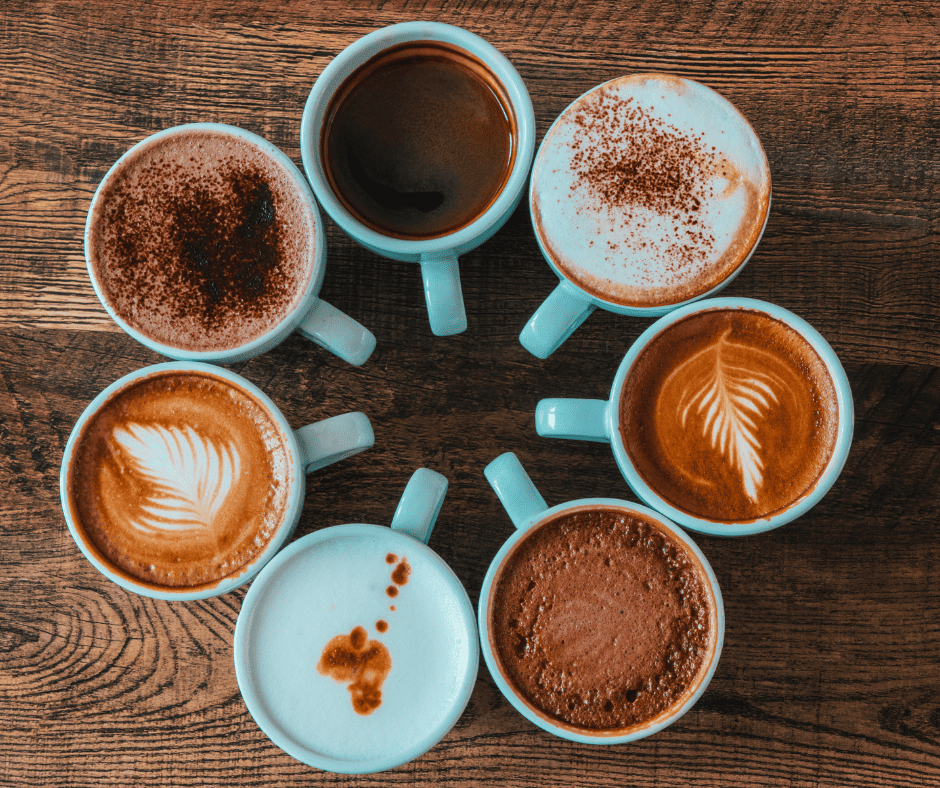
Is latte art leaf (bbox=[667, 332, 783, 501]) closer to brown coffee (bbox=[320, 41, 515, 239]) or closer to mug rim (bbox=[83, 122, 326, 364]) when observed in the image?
brown coffee (bbox=[320, 41, 515, 239])

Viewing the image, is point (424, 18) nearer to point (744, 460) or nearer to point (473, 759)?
point (744, 460)

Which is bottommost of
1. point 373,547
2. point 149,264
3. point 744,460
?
point 373,547

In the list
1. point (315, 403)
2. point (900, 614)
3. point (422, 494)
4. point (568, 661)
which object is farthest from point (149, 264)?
point (900, 614)

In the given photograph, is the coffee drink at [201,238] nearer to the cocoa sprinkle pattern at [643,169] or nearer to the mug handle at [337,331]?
the mug handle at [337,331]

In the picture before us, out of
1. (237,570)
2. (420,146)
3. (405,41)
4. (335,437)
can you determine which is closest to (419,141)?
(420,146)

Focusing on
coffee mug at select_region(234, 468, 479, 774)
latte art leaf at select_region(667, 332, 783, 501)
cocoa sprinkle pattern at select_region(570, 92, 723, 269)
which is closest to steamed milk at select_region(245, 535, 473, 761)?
coffee mug at select_region(234, 468, 479, 774)

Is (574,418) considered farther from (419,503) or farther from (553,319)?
(419,503)
